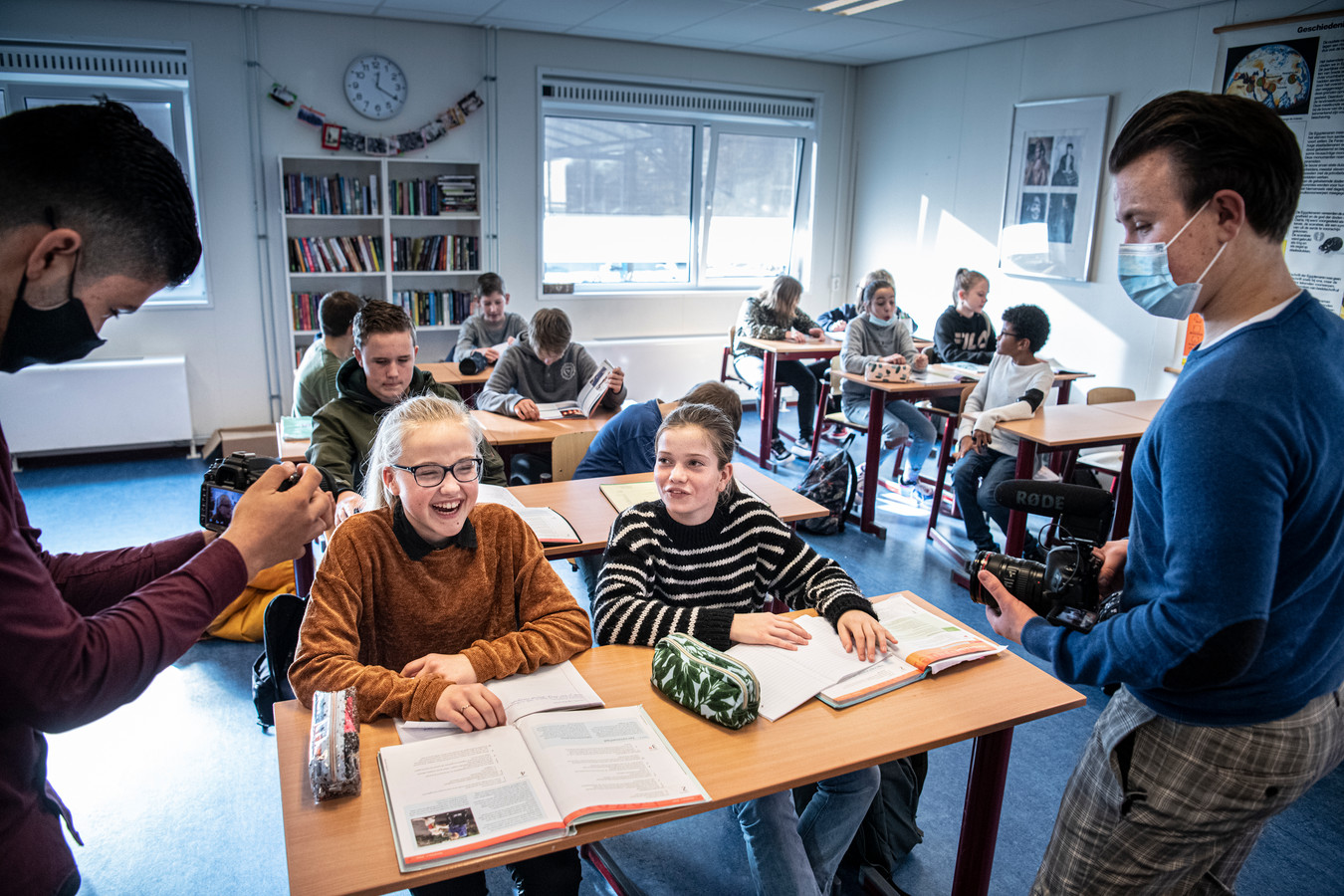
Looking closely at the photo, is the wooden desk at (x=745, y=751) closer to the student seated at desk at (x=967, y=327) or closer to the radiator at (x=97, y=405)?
the student seated at desk at (x=967, y=327)

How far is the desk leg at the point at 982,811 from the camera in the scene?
161 centimetres

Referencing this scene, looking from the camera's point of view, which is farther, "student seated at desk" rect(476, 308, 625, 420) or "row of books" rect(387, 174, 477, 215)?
"row of books" rect(387, 174, 477, 215)

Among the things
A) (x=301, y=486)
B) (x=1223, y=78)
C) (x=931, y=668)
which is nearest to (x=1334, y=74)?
(x=1223, y=78)

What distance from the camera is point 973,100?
6441 millimetres

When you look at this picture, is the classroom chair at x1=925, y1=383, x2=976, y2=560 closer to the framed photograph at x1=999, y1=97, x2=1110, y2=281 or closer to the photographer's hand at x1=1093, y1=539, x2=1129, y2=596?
the framed photograph at x1=999, y1=97, x2=1110, y2=281

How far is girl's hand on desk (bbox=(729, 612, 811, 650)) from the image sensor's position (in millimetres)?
1685

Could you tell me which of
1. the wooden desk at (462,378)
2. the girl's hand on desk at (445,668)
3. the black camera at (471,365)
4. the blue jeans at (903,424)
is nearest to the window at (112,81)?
the wooden desk at (462,378)

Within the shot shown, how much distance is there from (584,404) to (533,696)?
252 cm

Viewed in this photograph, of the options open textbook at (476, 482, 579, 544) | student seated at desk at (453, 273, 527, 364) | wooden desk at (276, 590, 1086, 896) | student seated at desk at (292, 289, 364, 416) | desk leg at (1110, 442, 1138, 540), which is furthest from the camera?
student seated at desk at (453, 273, 527, 364)

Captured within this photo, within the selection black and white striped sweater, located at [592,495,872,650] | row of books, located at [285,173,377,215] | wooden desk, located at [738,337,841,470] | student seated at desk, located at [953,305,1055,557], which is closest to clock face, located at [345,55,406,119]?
row of books, located at [285,173,377,215]

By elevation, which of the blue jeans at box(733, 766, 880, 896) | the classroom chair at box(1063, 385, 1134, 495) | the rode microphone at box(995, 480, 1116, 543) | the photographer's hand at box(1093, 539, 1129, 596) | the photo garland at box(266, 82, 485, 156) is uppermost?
the photo garland at box(266, 82, 485, 156)

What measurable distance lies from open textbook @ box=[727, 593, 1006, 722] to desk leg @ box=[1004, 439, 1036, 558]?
2031 mm

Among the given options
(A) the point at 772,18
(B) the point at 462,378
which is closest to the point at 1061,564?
(B) the point at 462,378

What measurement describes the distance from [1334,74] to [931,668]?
4710mm
